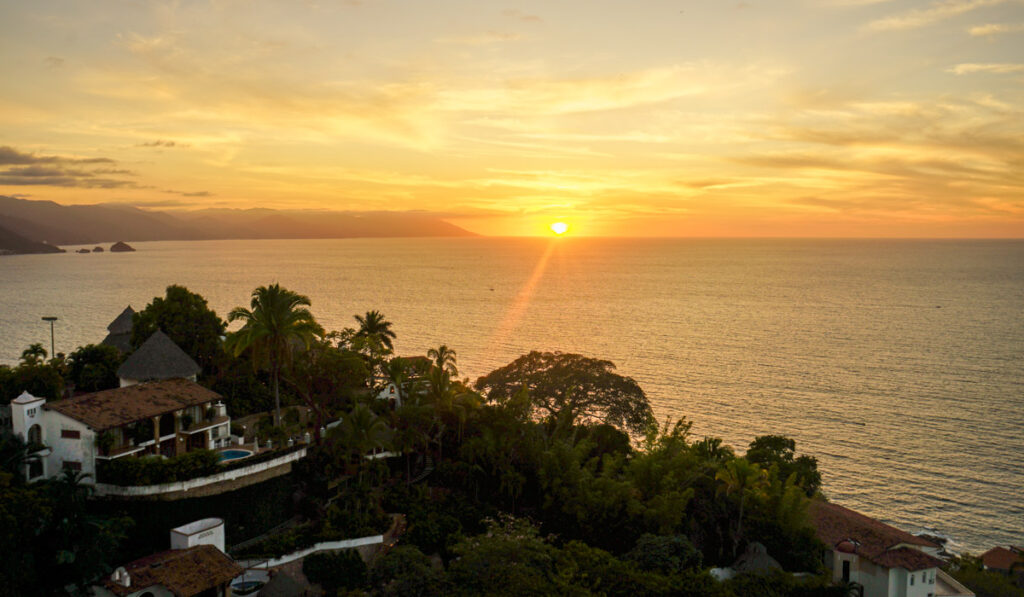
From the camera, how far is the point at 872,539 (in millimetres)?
35250

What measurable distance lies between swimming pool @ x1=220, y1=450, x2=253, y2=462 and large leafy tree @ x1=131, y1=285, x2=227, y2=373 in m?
12.0

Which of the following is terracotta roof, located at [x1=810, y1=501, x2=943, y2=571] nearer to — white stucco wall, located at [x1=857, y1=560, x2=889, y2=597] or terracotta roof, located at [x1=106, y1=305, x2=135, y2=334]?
white stucco wall, located at [x1=857, y1=560, x2=889, y2=597]

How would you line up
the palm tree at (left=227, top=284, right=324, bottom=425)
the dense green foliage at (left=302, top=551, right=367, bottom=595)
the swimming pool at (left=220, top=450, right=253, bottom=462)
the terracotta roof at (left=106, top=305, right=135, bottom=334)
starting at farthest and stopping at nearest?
the terracotta roof at (left=106, top=305, right=135, bottom=334), the palm tree at (left=227, top=284, right=324, bottom=425), the swimming pool at (left=220, top=450, right=253, bottom=462), the dense green foliage at (left=302, top=551, right=367, bottom=595)

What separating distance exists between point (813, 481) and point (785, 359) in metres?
50.3

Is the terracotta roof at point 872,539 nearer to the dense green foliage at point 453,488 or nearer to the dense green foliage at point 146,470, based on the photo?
the dense green foliage at point 453,488

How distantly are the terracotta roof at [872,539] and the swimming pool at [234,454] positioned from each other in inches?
1221

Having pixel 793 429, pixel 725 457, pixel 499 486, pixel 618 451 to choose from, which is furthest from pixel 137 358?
pixel 793 429

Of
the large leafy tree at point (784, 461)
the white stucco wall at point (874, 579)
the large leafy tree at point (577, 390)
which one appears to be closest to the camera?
the white stucco wall at point (874, 579)

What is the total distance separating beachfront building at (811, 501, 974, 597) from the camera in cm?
3306

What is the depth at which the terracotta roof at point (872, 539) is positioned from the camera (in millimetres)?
33062

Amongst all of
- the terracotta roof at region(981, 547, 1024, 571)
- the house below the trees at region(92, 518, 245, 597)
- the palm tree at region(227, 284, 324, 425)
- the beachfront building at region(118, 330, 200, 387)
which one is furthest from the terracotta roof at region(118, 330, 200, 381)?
the terracotta roof at region(981, 547, 1024, 571)

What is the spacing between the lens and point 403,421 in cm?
3891

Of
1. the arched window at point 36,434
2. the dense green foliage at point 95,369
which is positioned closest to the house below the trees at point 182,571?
the arched window at point 36,434

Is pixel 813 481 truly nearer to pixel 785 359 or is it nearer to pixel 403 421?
pixel 403 421
